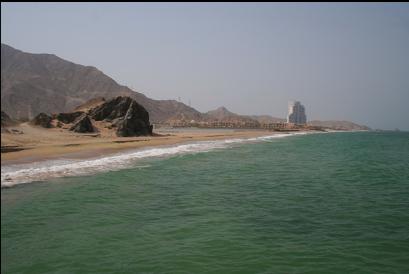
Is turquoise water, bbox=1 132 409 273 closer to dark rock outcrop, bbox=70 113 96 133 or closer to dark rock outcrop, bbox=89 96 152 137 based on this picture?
dark rock outcrop, bbox=70 113 96 133

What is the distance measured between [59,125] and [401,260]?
5395 cm

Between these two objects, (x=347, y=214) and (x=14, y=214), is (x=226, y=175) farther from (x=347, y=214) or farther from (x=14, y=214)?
(x=14, y=214)

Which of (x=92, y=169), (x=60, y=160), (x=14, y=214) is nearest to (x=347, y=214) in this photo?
(x=14, y=214)

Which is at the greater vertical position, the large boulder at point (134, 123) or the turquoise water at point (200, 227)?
the large boulder at point (134, 123)

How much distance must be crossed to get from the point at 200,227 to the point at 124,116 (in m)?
56.7

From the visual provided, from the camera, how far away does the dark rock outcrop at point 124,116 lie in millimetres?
62844

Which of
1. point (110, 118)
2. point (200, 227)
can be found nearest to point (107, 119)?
point (110, 118)

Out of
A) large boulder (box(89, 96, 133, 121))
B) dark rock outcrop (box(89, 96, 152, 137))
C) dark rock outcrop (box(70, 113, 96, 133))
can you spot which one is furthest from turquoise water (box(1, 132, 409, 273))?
large boulder (box(89, 96, 133, 121))

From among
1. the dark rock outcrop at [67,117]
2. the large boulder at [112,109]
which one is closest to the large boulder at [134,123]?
the large boulder at [112,109]

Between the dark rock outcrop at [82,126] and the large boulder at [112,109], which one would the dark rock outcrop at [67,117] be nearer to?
the dark rock outcrop at [82,126]

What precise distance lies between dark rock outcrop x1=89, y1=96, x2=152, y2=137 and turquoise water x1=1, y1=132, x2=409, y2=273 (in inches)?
1700

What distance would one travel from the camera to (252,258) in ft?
29.3

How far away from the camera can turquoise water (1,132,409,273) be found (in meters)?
8.52

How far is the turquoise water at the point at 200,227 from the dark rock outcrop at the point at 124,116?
43.2 m
